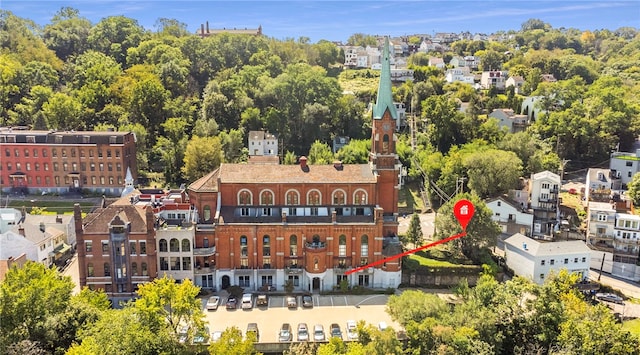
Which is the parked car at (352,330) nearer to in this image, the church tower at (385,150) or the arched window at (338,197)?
the arched window at (338,197)

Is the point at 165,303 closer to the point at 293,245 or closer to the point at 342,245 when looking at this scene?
the point at 293,245

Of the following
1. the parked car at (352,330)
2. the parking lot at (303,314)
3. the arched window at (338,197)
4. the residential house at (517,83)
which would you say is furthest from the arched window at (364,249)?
the residential house at (517,83)

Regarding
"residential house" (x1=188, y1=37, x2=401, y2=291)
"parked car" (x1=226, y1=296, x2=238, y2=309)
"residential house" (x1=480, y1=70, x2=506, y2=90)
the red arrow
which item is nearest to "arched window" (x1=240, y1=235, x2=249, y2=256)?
"residential house" (x1=188, y1=37, x2=401, y2=291)

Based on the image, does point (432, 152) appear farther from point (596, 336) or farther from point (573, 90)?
point (596, 336)

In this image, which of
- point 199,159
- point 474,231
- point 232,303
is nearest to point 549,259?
point 474,231

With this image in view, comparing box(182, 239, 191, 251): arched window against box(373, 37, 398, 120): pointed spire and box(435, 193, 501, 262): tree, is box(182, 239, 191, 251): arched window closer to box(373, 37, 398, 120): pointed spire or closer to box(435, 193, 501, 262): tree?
box(373, 37, 398, 120): pointed spire

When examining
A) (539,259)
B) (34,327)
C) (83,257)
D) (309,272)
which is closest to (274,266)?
(309,272)
